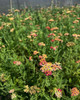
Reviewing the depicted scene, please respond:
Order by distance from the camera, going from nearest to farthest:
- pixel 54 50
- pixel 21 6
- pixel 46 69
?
1. pixel 46 69
2. pixel 54 50
3. pixel 21 6

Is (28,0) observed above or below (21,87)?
above

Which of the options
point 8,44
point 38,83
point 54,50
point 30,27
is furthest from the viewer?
point 30,27

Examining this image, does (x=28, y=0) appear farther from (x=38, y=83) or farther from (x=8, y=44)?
(x=38, y=83)

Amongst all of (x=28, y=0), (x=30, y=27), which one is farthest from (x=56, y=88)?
(x=28, y=0)

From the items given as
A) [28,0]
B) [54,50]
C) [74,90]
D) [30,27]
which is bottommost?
[74,90]

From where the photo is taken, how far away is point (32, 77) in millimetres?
1678

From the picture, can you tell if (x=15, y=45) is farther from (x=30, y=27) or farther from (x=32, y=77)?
(x=32, y=77)

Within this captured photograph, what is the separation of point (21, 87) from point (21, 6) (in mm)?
4399

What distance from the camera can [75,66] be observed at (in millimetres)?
1689

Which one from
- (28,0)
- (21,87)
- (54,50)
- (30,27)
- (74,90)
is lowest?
(21,87)

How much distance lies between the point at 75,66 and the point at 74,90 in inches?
16.3

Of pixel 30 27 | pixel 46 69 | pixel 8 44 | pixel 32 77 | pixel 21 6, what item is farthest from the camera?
pixel 21 6

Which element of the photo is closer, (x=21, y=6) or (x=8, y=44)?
(x=8, y=44)

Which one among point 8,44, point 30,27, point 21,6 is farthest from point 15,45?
point 21,6
